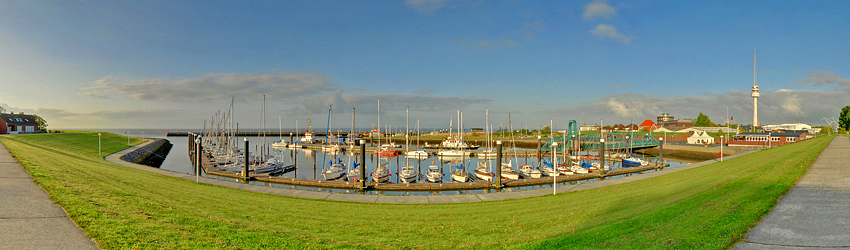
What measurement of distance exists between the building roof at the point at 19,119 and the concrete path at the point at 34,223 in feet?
317

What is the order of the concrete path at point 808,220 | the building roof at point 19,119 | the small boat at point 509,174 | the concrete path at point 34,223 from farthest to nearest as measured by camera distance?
the building roof at point 19,119 → the small boat at point 509,174 → the concrete path at point 34,223 → the concrete path at point 808,220

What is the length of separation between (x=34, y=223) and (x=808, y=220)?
18041 millimetres

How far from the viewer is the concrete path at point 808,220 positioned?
6547 mm

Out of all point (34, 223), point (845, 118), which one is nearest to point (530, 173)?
point (34, 223)

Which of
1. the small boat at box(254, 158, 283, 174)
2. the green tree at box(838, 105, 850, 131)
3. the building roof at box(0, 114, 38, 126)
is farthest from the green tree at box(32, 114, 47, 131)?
the green tree at box(838, 105, 850, 131)

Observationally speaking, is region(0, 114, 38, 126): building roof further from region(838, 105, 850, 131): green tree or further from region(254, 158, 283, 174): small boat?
region(838, 105, 850, 131): green tree

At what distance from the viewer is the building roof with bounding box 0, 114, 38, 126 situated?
72188 mm

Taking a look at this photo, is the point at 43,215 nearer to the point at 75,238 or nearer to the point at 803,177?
the point at 75,238

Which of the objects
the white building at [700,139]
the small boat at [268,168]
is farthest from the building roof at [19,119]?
the white building at [700,139]

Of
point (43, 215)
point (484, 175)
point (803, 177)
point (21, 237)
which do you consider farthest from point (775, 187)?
point (484, 175)

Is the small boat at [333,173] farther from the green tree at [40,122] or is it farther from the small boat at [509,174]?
the green tree at [40,122]

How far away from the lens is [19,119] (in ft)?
252

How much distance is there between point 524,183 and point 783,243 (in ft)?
83.7

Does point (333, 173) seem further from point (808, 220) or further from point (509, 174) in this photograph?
point (808, 220)
